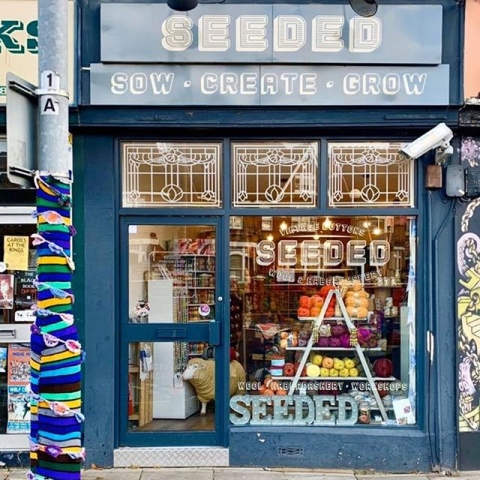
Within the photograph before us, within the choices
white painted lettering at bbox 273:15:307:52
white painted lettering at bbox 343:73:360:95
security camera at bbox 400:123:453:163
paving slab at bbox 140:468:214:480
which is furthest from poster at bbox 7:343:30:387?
security camera at bbox 400:123:453:163

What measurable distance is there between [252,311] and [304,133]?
179cm

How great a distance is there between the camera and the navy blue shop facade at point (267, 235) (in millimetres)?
5137

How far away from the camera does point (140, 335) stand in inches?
213

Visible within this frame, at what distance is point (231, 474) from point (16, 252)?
2.84 metres

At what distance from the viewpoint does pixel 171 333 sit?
17.8 feet

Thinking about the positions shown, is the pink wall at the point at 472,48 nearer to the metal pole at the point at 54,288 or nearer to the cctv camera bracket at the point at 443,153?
the cctv camera bracket at the point at 443,153

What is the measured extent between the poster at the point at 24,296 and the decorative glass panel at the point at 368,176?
116 inches

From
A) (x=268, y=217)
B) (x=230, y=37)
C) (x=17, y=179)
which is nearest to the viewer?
(x=17, y=179)

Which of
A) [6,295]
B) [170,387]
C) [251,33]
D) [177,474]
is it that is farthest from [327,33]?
[177,474]

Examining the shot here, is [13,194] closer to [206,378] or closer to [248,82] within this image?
[248,82]

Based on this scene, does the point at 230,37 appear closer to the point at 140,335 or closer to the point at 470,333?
the point at 140,335

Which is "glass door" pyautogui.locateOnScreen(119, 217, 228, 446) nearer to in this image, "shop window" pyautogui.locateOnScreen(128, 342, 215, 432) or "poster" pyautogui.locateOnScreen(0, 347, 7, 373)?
"shop window" pyautogui.locateOnScreen(128, 342, 215, 432)

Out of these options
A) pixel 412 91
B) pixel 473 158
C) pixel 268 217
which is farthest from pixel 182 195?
pixel 473 158

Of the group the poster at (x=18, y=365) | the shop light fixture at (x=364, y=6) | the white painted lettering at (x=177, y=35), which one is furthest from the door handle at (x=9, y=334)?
the shop light fixture at (x=364, y=6)
